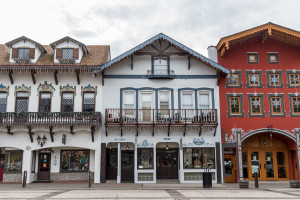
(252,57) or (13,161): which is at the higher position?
(252,57)

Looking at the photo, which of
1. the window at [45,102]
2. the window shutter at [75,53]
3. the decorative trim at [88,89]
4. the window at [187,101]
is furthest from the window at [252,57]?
the window at [45,102]

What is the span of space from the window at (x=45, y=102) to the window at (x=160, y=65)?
773cm

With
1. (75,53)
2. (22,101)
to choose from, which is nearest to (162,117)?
(75,53)

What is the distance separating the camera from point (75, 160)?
20.9 m

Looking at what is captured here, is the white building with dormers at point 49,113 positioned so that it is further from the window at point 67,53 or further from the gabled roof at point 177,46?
the gabled roof at point 177,46

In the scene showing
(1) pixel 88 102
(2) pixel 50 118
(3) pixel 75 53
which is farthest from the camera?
(3) pixel 75 53

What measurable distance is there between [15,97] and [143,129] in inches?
362

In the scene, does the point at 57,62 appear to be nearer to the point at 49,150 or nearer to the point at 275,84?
the point at 49,150

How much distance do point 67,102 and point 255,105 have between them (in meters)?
13.3

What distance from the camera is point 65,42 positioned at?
849 inches

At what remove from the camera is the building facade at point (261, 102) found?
20859 millimetres

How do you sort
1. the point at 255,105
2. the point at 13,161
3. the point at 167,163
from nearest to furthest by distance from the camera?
the point at 13,161
the point at 255,105
the point at 167,163

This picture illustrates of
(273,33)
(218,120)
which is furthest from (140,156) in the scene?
(273,33)

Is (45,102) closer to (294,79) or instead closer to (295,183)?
(295,183)
